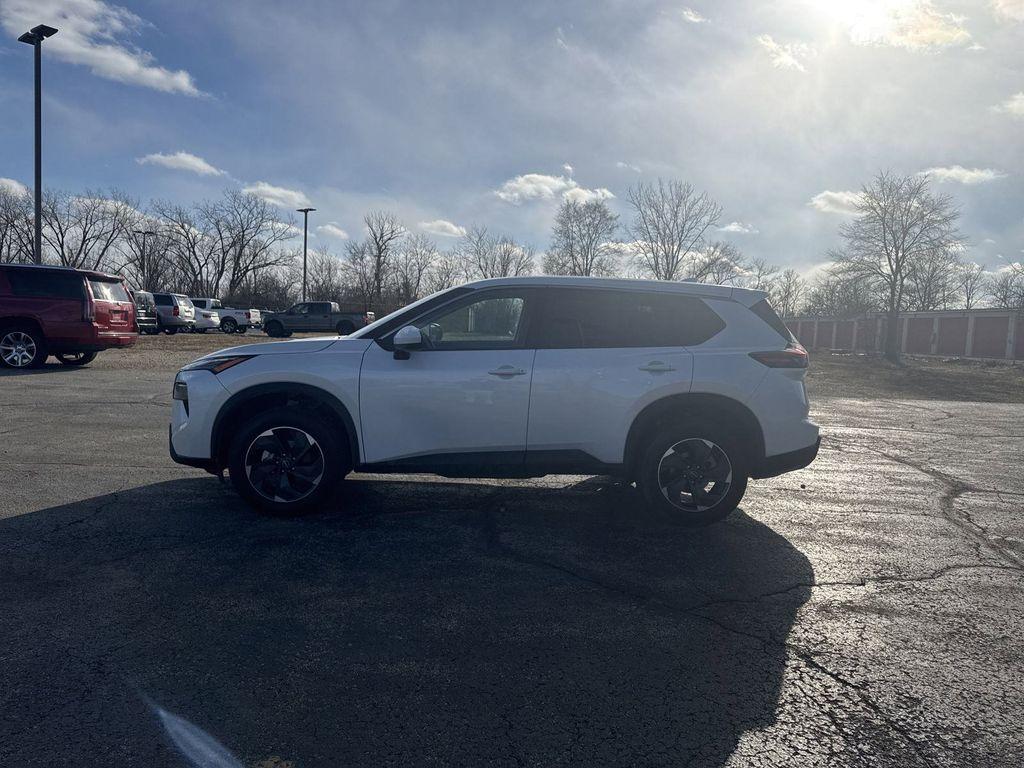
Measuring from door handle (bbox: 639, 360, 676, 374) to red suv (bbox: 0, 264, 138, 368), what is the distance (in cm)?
1226

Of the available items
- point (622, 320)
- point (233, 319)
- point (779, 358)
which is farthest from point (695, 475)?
point (233, 319)

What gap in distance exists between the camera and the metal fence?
38281 millimetres

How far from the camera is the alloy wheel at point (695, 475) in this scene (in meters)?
4.52

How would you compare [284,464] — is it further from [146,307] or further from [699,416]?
[146,307]

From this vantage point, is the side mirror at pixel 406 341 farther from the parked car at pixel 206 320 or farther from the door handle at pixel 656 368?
the parked car at pixel 206 320

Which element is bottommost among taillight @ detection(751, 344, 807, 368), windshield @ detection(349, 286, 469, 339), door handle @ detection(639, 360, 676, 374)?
door handle @ detection(639, 360, 676, 374)

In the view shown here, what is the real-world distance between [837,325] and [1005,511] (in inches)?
2431

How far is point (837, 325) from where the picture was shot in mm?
60500

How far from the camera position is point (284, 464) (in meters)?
4.50

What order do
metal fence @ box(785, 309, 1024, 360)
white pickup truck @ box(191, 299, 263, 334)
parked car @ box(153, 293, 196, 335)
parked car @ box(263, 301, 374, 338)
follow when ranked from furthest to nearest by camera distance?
1. white pickup truck @ box(191, 299, 263, 334)
2. metal fence @ box(785, 309, 1024, 360)
3. parked car @ box(263, 301, 374, 338)
4. parked car @ box(153, 293, 196, 335)

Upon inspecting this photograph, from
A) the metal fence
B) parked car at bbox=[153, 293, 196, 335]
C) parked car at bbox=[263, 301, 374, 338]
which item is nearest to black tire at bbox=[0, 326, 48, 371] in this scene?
parked car at bbox=[153, 293, 196, 335]

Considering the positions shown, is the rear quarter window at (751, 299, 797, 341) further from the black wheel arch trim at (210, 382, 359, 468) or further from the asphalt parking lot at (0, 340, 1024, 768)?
the black wheel arch trim at (210, 382, 359, 468)

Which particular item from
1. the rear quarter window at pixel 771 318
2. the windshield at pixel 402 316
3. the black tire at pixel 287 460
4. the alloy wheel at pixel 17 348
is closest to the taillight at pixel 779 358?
the rear quarter window at pixel 771 318

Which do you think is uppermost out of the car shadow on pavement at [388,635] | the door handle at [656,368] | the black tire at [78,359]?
the door handle at [656,368]
